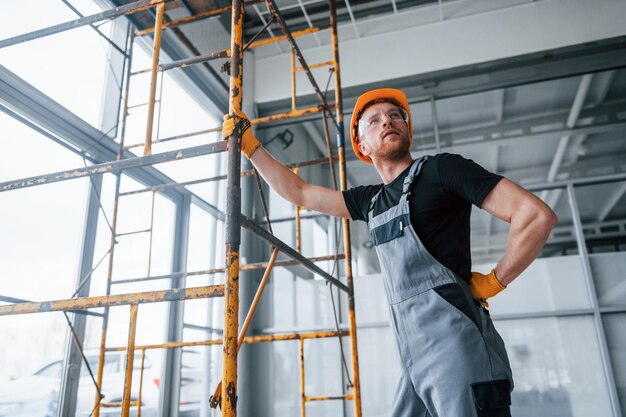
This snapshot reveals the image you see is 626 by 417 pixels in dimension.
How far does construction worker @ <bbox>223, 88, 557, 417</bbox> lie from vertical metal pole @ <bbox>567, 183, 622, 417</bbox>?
3729 millimetres

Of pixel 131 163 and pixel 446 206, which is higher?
pixel 131 163

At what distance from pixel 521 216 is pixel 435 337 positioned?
47 cm

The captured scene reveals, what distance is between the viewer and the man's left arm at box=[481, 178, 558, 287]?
4.63ft

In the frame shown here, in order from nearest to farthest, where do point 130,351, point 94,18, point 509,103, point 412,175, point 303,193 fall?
point 412,175 < point 130,351 < point 303,193 < point 94,18 < point 509,103

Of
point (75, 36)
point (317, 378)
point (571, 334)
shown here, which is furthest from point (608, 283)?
point (75, 36)

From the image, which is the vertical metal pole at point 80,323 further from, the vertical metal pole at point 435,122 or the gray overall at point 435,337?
the vertical metal pole at point 435,122

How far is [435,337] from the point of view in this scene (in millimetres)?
1471

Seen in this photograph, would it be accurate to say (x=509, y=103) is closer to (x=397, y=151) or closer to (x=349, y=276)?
(x=349, y=276)

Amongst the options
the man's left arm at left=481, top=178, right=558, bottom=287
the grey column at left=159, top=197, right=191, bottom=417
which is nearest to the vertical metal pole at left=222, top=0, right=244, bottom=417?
the man's left arm at left=481, top=178, right=558, bottom=287

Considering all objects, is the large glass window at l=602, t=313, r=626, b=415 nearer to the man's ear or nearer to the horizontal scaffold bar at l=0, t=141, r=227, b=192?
the man's ear

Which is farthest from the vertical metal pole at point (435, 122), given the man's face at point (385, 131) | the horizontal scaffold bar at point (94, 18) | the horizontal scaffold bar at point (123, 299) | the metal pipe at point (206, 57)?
the horizontal scaffold bar at point (123, 299)

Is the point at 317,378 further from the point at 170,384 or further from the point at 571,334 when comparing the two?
the point at 571,334

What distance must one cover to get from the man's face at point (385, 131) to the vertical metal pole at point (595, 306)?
3.71 metres

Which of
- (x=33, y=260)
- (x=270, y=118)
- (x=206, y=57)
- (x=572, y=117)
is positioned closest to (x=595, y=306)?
(x=572, y=117)
